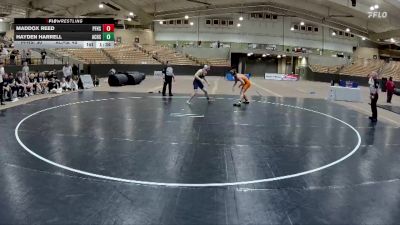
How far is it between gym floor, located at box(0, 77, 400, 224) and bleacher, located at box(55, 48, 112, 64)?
27011 mm

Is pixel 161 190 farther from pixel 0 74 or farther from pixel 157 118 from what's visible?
pixel 0 74

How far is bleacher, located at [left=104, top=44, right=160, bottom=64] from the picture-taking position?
4437cm

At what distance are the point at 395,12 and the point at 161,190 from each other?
141ft

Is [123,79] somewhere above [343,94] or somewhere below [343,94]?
above

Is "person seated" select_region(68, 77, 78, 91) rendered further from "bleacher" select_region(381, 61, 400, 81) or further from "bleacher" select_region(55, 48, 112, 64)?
"bleacher" select_region(381, 61, 400, 81)

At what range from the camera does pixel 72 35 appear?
17.8 m

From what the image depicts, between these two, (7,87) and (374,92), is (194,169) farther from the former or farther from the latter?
(7,87)

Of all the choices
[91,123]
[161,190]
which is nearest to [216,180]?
[161,190]

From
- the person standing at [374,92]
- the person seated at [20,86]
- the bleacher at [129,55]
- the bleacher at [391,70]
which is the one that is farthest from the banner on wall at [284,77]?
the person seated at [20,86]
